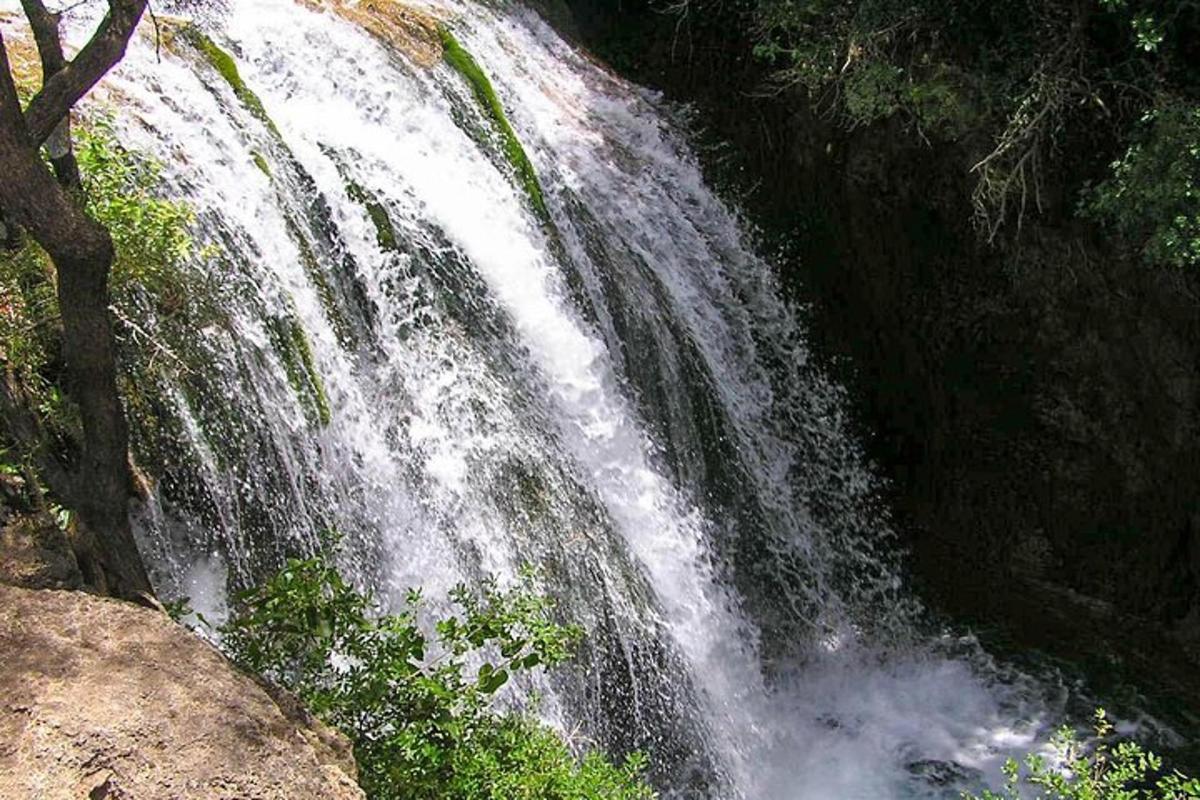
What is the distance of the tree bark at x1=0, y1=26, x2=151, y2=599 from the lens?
9.56ft

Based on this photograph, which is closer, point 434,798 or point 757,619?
point 434,798

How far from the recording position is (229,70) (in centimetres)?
554

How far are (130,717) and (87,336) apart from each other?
1.26m

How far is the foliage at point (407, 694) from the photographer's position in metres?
3.32

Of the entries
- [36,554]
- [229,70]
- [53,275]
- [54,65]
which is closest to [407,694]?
[36,554]

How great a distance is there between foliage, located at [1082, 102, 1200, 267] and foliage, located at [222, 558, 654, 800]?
373cm

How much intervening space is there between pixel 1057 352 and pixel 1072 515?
1.06 metres

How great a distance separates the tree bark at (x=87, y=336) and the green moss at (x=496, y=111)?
3.32m

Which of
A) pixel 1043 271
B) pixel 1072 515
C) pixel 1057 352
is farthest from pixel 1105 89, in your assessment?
pixel 1072 515

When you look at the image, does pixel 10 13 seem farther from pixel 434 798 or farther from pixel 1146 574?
pixel 1146 574

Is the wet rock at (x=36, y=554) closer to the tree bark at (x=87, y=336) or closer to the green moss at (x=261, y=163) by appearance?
the tree bark at (x=87, y=336)

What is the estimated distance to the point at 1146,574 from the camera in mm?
6898

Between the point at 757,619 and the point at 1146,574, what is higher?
the point at 1146,574

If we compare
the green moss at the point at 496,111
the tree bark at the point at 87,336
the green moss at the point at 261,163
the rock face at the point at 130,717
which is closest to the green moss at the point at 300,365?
the green moss at the point at 261,163
